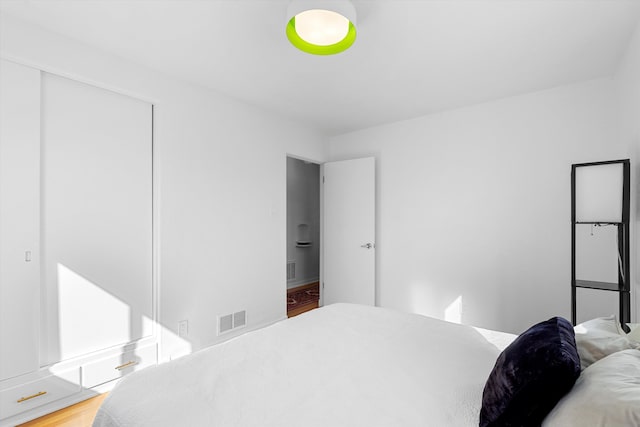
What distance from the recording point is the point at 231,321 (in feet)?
11.0

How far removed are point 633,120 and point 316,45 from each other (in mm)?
2376

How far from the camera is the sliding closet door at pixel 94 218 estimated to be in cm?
228

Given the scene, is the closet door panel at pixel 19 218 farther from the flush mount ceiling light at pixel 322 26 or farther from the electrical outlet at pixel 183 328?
the flush mount ceiling light at pixel 322 26

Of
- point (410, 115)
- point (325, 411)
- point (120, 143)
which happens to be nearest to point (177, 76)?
point (120, 143)

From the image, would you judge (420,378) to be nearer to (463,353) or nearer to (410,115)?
(463,353)

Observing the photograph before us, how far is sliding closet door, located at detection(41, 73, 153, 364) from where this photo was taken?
2279 millimetres

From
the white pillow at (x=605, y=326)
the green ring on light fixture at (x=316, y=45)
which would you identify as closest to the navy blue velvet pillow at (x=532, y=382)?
the white pillow at (x=605, y=326)

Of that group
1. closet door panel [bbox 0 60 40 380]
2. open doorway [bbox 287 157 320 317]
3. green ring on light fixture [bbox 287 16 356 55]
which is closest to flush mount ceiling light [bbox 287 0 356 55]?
green ring on light fixture [bbox 287 16 356 55]

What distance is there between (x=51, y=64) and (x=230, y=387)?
8.26 feet

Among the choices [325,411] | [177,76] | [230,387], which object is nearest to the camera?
[325,411]

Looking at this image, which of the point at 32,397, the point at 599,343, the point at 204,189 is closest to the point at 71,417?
the point at 32,397

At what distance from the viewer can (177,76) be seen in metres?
2.92

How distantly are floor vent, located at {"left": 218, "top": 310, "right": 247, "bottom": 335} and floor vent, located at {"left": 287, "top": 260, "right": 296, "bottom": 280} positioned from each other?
264cm

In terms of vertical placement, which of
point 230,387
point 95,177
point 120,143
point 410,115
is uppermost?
point 410,115
